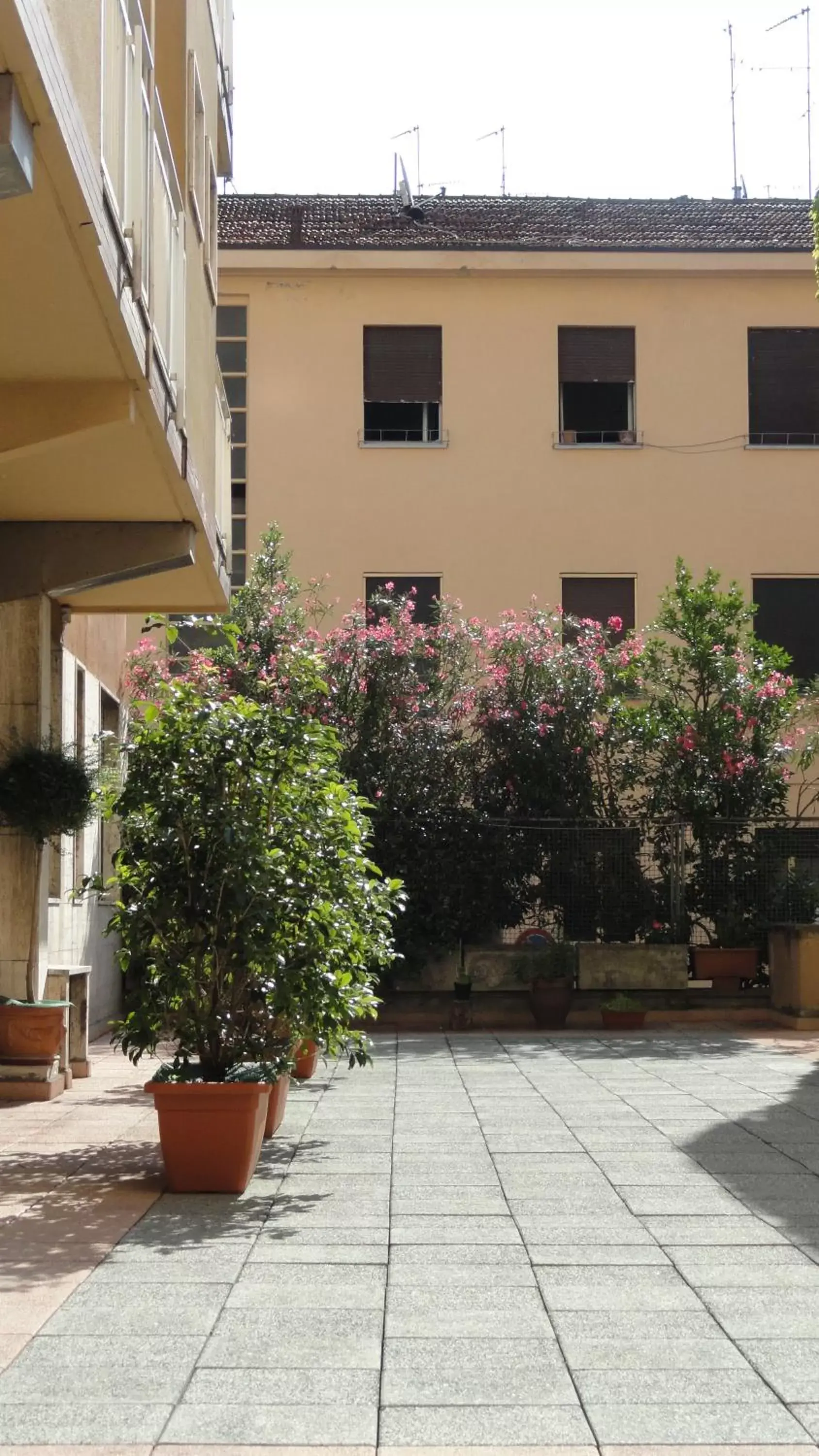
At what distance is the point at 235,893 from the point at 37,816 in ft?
11.4

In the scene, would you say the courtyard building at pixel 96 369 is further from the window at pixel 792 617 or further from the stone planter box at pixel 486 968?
the window at pixel 792 617

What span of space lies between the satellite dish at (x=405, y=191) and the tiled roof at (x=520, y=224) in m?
0.15

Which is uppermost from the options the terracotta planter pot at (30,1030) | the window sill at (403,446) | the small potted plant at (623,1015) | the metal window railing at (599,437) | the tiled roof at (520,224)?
the tiled roof at (520,224)

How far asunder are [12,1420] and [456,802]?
1441 cm

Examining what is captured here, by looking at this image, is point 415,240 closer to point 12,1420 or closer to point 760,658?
point 760,658

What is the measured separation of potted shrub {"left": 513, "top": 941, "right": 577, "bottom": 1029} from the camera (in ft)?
57.2

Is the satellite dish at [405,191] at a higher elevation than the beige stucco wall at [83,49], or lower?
higher

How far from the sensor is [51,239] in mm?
5848

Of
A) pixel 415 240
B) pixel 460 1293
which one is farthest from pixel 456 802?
pixel 460 1293

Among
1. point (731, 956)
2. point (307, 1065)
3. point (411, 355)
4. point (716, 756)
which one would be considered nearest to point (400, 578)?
point (411, 355)

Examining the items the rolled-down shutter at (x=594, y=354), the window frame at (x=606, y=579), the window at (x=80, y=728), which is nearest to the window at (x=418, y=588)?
the window frame at (x=606, y=579)

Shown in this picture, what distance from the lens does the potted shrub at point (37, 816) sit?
A: 34.9 ft

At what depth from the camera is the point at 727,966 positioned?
18359 millimetres

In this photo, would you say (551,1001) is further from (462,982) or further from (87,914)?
(87,914)
